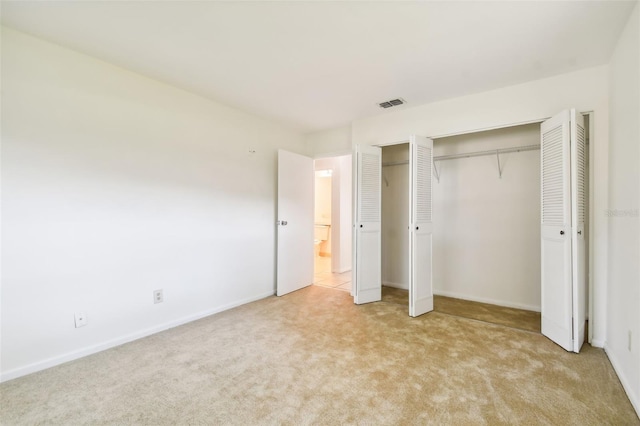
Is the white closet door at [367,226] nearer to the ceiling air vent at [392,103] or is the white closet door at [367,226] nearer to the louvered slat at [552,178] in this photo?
the ceiling air vent at [392,103]

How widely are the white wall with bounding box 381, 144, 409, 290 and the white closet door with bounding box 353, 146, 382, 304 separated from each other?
28.5 inches

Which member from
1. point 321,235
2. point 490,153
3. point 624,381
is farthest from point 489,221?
point 321,235

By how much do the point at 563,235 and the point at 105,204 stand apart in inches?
155

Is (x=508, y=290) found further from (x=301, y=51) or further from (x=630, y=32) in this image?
(x=301, y=51)

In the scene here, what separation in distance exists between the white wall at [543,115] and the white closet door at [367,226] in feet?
1.27

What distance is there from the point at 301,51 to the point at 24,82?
2054mm

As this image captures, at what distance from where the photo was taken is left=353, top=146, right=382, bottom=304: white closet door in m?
3.72

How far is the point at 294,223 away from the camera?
4.30 metres

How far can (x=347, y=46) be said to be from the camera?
2256 mm

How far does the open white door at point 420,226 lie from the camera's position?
3.24 m

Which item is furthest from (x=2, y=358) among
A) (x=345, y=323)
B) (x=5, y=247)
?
(x=345, y=323)

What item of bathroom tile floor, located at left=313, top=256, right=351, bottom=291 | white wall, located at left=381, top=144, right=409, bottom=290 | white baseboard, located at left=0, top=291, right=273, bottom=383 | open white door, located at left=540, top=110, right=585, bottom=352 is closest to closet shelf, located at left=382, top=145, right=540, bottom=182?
white wall, located at left=381, top=144, right=409, bottom=290

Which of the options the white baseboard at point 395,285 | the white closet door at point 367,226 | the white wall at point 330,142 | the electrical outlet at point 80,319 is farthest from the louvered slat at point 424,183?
the electrical outlet at point 80,319

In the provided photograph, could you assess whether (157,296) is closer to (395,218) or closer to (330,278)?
(330,278)
